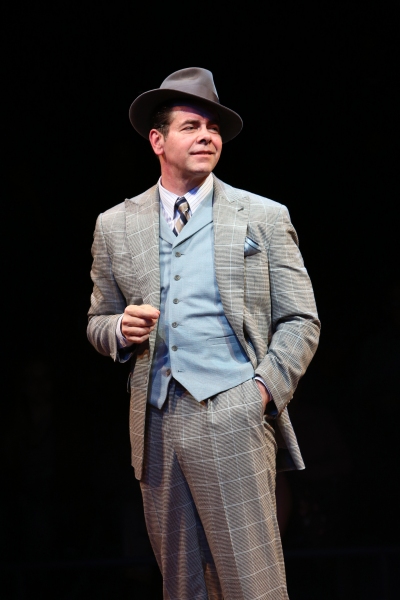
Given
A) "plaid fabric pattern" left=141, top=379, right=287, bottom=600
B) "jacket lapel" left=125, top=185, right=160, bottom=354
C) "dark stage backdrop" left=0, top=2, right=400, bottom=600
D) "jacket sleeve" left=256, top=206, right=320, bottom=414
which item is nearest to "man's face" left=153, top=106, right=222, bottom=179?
"jacket lapel" left=125, top=185, right=160, bottom=354

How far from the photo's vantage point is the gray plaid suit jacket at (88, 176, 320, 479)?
1942 millimetres

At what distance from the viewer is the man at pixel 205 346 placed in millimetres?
1897

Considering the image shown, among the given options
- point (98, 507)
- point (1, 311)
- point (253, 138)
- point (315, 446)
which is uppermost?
point (253, 138)

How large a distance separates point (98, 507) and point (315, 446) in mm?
865

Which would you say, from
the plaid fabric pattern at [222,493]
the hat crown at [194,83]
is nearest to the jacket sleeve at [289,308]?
the plaid fabric pattern at [222,493]

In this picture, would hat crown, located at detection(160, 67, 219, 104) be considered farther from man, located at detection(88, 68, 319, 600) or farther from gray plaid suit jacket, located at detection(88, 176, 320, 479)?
gray plaid suit jacket, located at detection(88, 176, 320, 479)

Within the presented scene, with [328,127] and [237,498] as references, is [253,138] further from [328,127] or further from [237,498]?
[237,498]

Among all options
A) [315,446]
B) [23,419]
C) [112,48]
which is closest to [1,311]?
[23,419]

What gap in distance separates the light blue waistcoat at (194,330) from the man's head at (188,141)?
0.13m

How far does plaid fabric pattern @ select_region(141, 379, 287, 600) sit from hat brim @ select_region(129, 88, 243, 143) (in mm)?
676

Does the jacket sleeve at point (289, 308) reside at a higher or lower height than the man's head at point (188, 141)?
lower

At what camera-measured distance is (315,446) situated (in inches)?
126

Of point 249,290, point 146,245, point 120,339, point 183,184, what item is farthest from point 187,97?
point 120,339

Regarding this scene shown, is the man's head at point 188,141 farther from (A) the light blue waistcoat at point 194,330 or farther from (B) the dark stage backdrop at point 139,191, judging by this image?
(B) the dark stage backdrop at point 139,191
